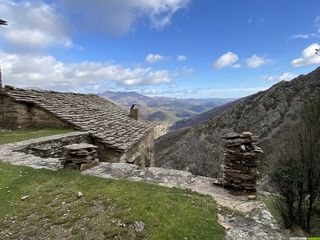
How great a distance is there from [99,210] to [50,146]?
7.58 m

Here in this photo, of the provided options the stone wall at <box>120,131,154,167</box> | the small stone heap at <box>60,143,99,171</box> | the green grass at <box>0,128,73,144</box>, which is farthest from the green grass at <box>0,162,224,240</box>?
A: the stone wall at <box>120,131,154,167</box>

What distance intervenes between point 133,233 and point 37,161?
Result: 6.38 metres

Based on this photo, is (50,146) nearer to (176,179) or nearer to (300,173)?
(176,179)

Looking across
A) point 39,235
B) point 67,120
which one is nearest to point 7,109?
point 67,120

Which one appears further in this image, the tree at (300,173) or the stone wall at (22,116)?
the stone wall at (22,116)

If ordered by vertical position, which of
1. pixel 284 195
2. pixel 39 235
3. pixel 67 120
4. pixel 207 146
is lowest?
pixel 207 146

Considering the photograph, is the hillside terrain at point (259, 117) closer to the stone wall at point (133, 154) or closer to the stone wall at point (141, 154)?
the stone wall at point (141, 154)

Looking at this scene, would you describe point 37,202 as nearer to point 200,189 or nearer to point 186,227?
point 186,227

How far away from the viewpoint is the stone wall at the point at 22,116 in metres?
17.0

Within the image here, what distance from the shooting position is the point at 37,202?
699 cm

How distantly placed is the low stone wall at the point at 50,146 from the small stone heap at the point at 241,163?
8.27 meters

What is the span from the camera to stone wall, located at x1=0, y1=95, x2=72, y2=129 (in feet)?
55.9

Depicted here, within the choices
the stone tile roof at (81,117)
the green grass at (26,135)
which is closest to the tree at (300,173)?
the stone tile roof at (81,117)

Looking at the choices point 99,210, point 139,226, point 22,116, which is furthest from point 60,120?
point 139,226
